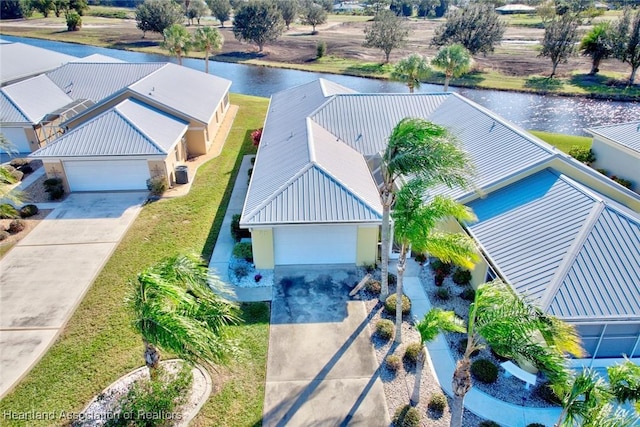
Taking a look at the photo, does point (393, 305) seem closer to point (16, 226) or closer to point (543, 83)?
point (16, 226)

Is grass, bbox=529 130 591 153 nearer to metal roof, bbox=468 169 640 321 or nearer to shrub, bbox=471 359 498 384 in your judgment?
metal roof, bbox=468 169 640 321

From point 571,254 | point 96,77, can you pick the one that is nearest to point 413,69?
point 571,254

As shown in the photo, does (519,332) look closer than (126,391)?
Yes

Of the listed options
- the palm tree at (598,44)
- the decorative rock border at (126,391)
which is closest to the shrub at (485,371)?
the decorative rock border at (126,391)

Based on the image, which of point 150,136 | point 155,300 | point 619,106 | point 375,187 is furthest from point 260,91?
point 155,300

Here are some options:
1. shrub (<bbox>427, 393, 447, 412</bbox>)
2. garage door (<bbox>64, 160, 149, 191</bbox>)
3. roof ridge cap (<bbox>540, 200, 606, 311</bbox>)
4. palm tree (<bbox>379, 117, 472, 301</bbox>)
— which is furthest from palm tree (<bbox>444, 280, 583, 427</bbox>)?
garage door (<bbox>64, 160, 149, 191</bbox>)

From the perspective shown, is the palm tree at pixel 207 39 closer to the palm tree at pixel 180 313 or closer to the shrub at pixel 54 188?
the shrub at pixel 54 188
